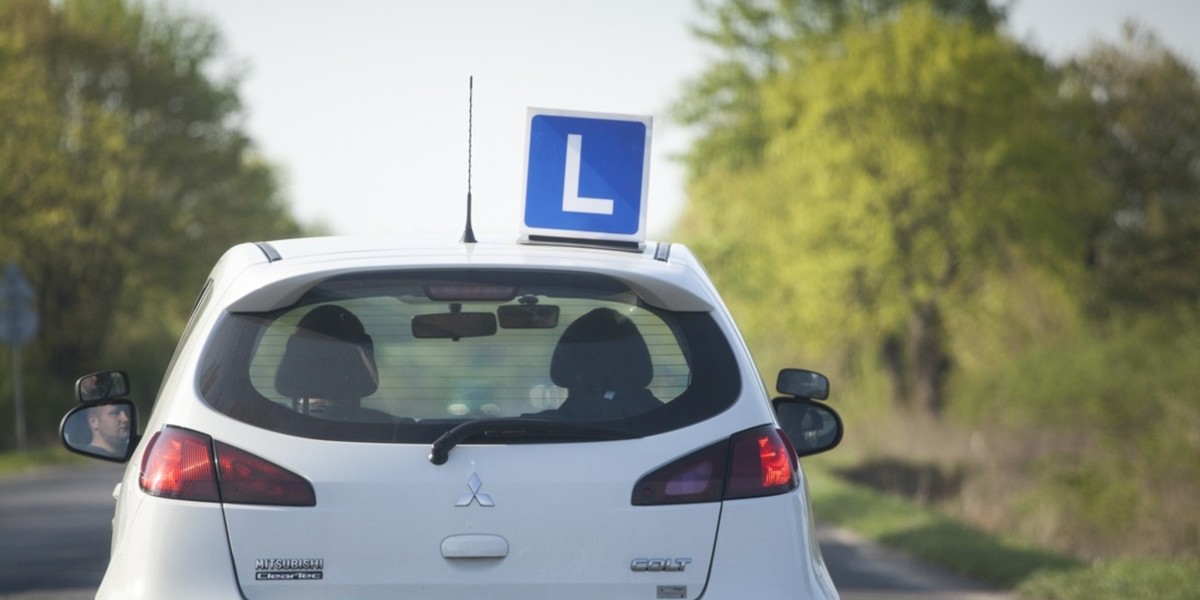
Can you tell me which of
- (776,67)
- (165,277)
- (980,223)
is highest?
(776,67)

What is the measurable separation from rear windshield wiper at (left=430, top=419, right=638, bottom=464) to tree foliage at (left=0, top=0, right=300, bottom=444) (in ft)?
140

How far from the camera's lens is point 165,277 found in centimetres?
4975

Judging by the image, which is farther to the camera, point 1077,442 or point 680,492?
point 1077,442

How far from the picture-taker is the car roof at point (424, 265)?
14.7 ft

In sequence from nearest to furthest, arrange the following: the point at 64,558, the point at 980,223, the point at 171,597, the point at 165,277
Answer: the point at 171,597
the point at 64,558
the point at 980,223
the point at 165,277

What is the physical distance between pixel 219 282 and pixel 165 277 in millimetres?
46172

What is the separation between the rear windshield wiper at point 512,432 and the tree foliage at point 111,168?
42682mm

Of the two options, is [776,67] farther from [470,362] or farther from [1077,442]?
[470,362]

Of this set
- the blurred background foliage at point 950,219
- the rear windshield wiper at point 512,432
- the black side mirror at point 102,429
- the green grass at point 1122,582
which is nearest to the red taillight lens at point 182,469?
the rear windshield wiper at point 512,432

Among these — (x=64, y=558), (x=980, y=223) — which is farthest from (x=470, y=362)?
(x=980, y=223)

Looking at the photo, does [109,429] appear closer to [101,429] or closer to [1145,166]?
[101,429]

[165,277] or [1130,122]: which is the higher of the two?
[1130,122]

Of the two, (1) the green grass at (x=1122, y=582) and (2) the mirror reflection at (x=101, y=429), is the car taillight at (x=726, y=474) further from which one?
(1) the green grass at (x=1122, y=582)

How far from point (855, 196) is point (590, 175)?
36.4m
